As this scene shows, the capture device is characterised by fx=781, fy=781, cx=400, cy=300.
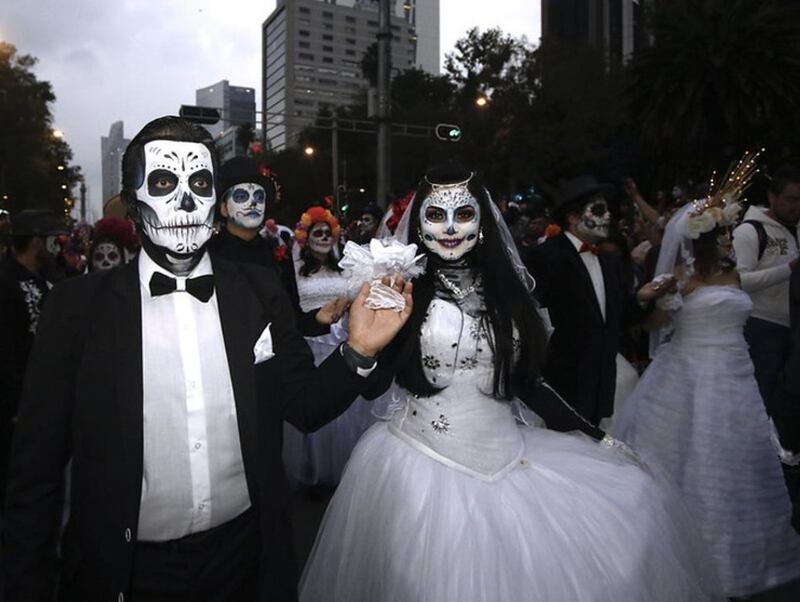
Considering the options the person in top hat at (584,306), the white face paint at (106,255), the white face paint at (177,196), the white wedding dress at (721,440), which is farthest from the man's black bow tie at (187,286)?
the white face paint at (106,255)

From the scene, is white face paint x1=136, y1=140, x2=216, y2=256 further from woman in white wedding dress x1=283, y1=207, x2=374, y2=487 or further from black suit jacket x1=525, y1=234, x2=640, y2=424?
woman in white wedding dress x1=283, y1=207, x2=374, y2=487

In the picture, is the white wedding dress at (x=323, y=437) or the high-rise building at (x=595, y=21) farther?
the high-rise building at (x=595, y=21)

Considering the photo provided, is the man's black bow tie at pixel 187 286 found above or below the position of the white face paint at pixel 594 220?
below

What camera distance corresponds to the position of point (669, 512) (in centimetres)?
345

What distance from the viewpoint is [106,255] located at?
21.9 feet

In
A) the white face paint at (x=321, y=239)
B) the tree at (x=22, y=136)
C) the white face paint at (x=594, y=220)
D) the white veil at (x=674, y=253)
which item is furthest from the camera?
A: the tree at (x=22, y=136)

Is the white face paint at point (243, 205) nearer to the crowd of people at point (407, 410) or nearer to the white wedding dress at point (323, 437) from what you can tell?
the crowd of people at point (407, 410)

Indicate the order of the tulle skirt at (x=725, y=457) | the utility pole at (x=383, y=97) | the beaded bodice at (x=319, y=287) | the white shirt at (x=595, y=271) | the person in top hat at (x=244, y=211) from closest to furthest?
1. the tulle skirt at (x=725, y=457)
2. the white shirt at (x=595, y=271)
3. the person in top hat at (x=244, y=211)
4. the beaded bodice at (x=319, y=287)
5. the utility pole at (x=383, y=97)

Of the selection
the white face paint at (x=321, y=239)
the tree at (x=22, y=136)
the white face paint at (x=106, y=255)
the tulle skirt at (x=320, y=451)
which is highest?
the tree at (x=22, y=136)

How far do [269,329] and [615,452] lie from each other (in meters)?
1.90

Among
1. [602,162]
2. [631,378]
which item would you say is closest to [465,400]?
[631,378]

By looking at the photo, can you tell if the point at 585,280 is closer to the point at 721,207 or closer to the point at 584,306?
the point at 584,306

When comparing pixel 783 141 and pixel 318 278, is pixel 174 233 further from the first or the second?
pixel 783 141

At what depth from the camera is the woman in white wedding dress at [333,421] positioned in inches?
260
